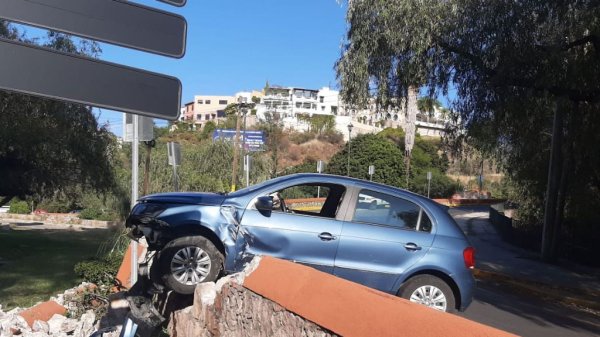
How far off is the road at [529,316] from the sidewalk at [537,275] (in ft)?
2.07

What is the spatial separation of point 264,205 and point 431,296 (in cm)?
218

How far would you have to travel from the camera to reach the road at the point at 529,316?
9.14 meters

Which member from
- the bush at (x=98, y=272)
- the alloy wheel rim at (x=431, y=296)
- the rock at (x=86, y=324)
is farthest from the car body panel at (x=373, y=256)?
the bush at (x=98, y=272)

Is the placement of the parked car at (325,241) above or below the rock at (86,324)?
above

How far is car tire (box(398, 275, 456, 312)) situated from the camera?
22.1ft

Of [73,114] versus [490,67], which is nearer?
[490,67]

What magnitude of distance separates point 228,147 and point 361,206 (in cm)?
4185

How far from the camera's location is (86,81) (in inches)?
105

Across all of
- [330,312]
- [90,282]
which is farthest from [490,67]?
[330,312]

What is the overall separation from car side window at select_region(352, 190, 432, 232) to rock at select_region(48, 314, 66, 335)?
3591 millimetres

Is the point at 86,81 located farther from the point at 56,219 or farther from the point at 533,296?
the point at 56,219

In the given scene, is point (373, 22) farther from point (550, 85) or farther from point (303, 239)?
point (303, 239)

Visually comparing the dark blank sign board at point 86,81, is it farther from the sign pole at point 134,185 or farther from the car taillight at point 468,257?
the car taillight at point 468,257

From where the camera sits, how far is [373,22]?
13750 mm
